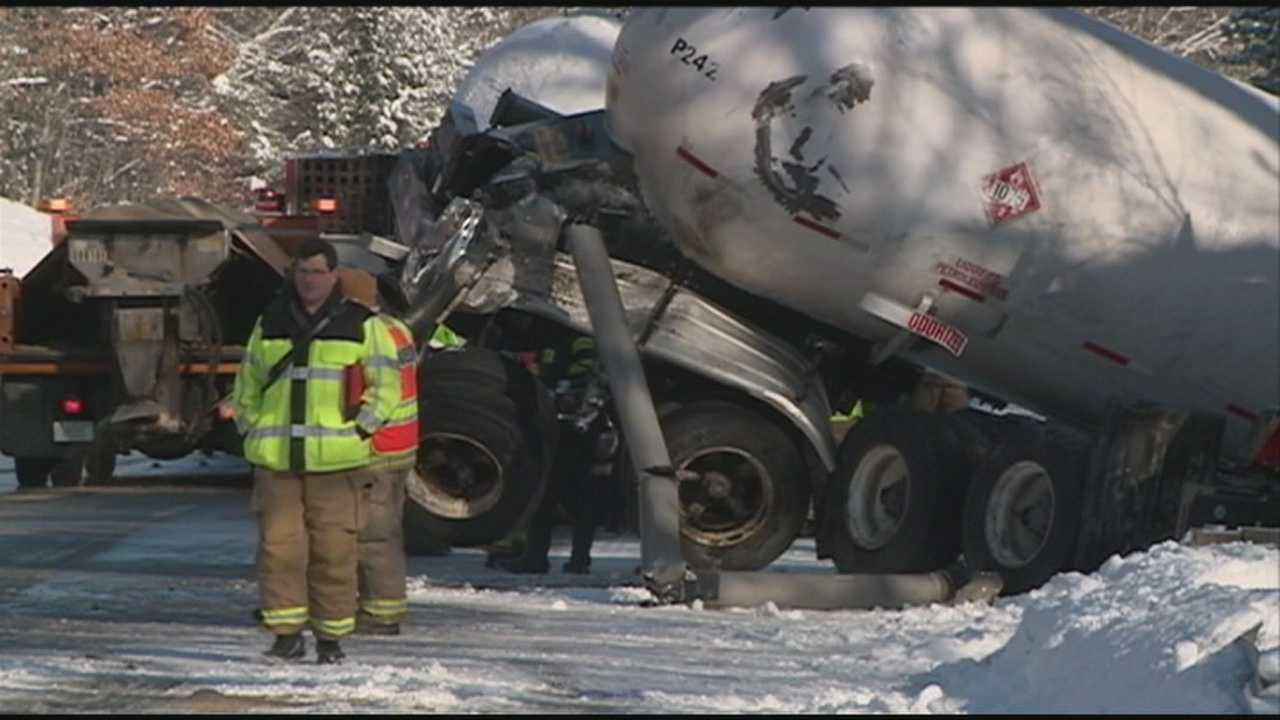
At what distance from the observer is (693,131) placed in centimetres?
1440

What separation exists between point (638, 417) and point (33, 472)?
9202 mm

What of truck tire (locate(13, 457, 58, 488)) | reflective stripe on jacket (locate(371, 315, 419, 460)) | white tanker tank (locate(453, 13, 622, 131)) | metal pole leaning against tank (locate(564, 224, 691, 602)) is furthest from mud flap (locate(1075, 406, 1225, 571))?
truck tire (locate(13, 457, 58, 488))

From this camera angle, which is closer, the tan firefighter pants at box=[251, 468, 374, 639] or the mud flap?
the tan firefighter pants at box=[251, 468, 374, 639]

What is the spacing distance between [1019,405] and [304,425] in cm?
603

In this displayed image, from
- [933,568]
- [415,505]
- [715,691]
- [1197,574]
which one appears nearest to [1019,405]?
[933,568]

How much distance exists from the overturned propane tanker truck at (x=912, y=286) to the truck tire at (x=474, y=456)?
0.06 ft

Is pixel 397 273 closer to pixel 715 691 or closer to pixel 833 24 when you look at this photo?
pixel 833 24

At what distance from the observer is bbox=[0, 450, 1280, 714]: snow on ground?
9078mm

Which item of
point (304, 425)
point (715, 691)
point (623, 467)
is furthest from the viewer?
point (623, 467)

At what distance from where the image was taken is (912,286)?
1441 cm

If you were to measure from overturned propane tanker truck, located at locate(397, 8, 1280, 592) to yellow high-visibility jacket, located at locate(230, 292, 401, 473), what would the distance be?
3.54 metres

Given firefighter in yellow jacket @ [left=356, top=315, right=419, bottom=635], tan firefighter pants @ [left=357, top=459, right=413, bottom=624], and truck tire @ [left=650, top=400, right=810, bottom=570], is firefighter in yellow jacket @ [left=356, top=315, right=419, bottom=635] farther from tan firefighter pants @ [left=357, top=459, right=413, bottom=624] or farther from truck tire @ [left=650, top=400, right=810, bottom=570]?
truck tire @ [left=650, top=400, right=810, bottom=570]

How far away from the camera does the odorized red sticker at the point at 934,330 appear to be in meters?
14.5

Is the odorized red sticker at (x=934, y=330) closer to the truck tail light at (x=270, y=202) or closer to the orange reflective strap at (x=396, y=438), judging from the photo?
the orange reflective strap at (x=396, y=438)
